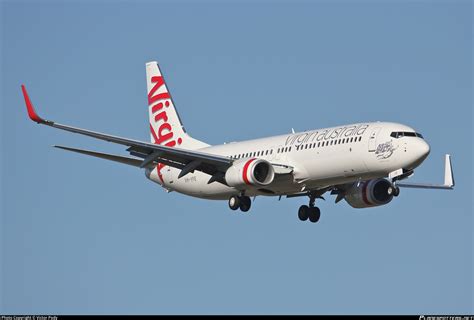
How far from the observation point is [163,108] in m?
79.1

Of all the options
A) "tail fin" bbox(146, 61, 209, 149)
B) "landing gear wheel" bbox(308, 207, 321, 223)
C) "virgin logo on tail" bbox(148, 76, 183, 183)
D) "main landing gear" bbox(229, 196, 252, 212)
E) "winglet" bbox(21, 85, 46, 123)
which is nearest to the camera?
"winglet" bbox(21, 85, 46, 123)

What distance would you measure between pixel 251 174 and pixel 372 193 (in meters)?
7.49

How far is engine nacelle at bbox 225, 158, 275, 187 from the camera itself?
6456cm

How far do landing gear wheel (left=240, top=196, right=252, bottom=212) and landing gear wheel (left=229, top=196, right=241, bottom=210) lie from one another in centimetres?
17

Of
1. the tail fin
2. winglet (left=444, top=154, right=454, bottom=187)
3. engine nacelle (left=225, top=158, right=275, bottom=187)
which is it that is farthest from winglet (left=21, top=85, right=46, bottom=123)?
winglet (left=444, top=154, right=454, bottom=187)

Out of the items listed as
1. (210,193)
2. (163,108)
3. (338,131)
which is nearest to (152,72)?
(163,108)

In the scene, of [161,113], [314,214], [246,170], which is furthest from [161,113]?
[246,170]

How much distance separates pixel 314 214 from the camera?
69.8 meters

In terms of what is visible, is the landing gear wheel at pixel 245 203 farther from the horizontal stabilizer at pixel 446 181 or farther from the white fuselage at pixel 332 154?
the horizontal stabilizer at pixel 446 181

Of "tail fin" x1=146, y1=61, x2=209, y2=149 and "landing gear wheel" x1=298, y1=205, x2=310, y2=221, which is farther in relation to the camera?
"tail fin" x1=146, y1=61, x2=209, y2=149

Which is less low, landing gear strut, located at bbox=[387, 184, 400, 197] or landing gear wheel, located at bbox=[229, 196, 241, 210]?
landing gear wheel, located at bbox=[229, 196, 241, 210]

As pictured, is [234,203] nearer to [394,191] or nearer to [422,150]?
[394,191]

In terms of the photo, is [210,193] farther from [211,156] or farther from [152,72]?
[152,72]

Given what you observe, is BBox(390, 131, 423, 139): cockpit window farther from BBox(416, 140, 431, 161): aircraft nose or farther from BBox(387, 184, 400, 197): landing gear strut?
BBox(387, 184, 400, 197): landing gear strut
